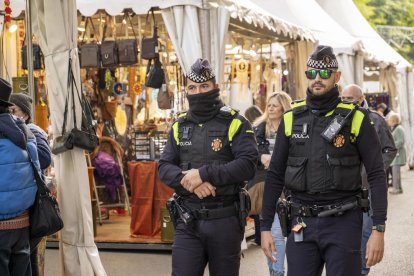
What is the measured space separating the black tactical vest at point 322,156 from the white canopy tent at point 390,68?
786 inches

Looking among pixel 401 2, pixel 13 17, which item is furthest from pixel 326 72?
pixel 401 2

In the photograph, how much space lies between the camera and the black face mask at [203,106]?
626cm

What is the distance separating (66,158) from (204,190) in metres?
2.93

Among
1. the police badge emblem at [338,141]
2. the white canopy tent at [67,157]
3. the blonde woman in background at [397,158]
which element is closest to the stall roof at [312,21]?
the blonde woman in background at [397,158]

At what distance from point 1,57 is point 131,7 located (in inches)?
70.8

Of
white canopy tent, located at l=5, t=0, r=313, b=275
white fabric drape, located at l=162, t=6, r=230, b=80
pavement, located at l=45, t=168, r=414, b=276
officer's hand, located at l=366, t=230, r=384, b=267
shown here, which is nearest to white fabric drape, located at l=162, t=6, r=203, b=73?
white fabric drape, located at l=162, t=6, r=230, b=80

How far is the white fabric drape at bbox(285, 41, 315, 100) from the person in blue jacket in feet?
33.5

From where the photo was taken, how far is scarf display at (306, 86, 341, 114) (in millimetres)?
5607

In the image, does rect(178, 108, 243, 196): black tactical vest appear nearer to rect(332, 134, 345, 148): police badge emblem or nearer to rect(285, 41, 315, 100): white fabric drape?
rect(332, 134, 345, 148): police badge emblem

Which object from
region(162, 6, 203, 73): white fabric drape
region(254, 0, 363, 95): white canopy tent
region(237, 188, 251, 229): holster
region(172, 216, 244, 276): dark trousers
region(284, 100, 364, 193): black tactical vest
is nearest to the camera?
region(284, 100, 364, 193): black tactical vest

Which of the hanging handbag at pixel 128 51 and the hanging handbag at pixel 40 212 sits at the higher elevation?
the hanging handbag at pixel 128 51

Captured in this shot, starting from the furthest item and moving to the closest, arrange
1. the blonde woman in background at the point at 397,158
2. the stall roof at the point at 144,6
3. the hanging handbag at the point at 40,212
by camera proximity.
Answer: the blonde woman in background at the point at 397,158
the stall roof at the point at 144,6
the hanging handbag at the point at 40,212

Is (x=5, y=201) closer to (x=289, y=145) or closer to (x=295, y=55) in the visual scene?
(x=289, y=145)

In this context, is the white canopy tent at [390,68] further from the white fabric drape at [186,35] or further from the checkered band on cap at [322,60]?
the checkered band on cap at [322,60]
